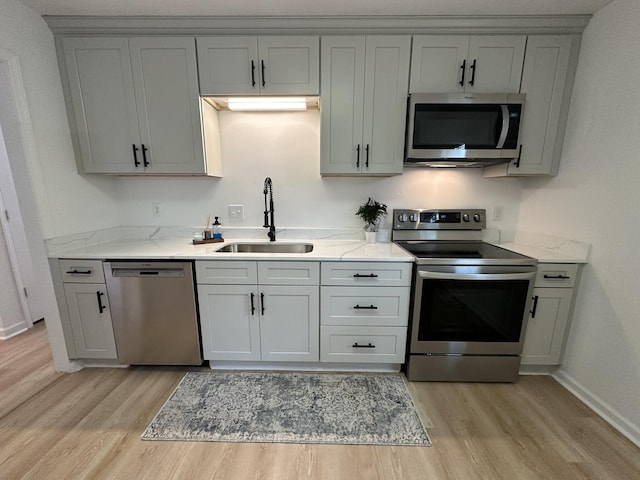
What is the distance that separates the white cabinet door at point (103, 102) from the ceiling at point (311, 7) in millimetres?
183

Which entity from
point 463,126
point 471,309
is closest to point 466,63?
point 463,126

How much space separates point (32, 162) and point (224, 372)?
74.3 inches

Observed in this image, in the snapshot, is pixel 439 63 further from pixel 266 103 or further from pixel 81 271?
pixel 81 271

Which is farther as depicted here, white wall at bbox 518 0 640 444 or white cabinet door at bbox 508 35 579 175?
white cabinet door at bbox 508 35 579 175

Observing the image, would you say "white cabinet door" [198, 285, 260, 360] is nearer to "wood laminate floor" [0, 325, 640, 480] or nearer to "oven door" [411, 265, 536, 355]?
"wood laminate floor" [0, 325, 640, 480]

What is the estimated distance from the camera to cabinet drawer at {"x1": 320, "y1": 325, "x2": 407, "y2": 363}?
6.20 feet

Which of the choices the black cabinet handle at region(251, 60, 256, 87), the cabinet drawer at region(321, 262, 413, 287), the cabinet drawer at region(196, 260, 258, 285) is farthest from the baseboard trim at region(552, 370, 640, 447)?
the black cabinet handle at region(251, 60, 256, 87)

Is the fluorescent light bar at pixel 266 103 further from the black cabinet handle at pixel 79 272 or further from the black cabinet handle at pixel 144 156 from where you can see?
the black cabinet handle at pixel 79 272

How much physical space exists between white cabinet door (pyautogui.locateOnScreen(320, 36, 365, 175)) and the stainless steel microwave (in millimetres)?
372

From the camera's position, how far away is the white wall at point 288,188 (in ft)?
7.37

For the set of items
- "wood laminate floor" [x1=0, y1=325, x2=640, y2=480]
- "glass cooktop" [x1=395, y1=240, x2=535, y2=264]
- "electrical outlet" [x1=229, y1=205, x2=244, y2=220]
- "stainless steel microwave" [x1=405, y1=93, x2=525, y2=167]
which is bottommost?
"wood laminate floor" [x1=0, y1=325, x2=640, y2=480]

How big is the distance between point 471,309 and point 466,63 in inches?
65.8

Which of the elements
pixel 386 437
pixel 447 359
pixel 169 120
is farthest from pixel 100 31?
pixel 447 359

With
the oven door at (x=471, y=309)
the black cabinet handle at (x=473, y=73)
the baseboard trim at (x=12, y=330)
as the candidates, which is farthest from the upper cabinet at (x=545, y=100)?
the baseboard trim at (x=12, y=330)
